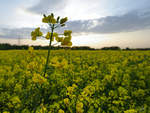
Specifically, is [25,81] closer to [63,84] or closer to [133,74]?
[63,84]

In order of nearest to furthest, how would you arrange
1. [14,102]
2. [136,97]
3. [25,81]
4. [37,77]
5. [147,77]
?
[37,77]
[14,102]
[136,97]
[25,81]
[147,77]

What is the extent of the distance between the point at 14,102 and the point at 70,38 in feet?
6.03

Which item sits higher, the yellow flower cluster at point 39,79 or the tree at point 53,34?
the tree at point 53,34

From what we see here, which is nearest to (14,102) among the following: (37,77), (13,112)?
(13,112)

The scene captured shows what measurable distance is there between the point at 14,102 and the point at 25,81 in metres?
1.66

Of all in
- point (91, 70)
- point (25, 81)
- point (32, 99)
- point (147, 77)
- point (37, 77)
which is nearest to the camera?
point (37, 77)

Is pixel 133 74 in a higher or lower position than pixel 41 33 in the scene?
lower

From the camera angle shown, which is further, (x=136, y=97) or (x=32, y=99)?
(x=136, y=97)

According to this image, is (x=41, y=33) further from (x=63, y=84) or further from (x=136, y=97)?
(x=136, y=97)

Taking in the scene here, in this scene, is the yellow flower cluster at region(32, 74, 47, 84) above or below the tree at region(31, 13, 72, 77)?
below

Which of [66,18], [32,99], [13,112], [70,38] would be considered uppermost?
[66,18]

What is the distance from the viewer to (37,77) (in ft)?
6.73

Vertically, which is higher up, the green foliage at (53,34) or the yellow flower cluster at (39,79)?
the green foliage at (53,34)

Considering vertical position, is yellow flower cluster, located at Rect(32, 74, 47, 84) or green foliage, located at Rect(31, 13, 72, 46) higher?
green foliage, located at Rect(31, 13, 72, 46)
